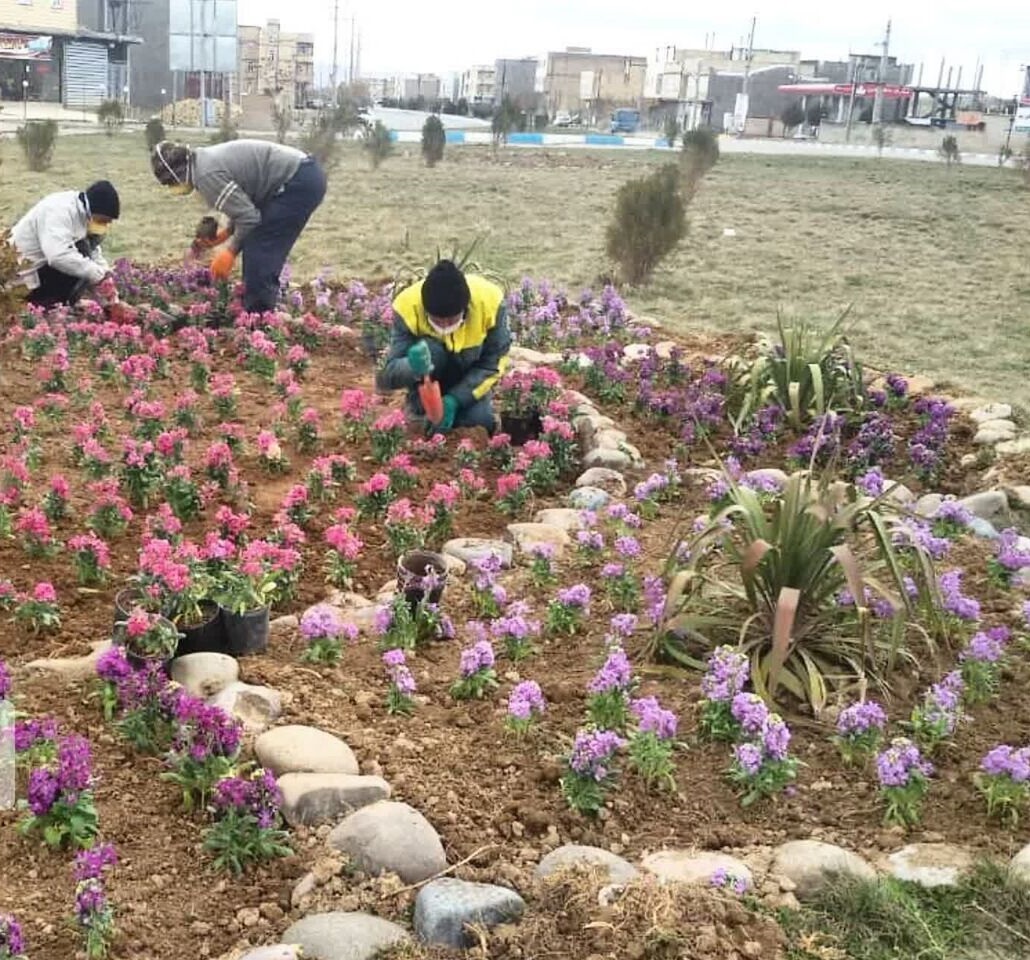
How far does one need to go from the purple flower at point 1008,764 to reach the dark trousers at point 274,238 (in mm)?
5675

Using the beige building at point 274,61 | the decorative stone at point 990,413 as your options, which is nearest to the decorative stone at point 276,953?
the decorative stone at point 990,413

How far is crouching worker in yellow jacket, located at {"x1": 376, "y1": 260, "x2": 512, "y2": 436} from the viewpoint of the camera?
17.3ft

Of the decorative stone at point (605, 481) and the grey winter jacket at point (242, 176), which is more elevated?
the grey winter jacket at point (242, 176)

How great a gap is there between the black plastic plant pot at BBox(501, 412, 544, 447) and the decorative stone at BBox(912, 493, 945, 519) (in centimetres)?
170

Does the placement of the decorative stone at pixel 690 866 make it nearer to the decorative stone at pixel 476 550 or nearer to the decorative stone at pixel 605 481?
the decorative stone at pixel 476 550

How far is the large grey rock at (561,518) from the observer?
4.43 metres

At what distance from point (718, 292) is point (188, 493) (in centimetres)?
768

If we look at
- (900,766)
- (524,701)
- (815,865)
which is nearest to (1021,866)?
(900,766)

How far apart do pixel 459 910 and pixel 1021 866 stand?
4.02ft

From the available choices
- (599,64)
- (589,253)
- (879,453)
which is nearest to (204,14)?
(589,253)

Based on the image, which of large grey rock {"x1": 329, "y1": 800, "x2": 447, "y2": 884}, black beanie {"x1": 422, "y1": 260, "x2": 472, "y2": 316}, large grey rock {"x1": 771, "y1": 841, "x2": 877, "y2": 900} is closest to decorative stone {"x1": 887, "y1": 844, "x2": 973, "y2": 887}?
large grey rock {"x1": 771, "y1": 841, "x2": 877, "y2": 900}

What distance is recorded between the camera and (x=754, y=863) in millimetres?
2584

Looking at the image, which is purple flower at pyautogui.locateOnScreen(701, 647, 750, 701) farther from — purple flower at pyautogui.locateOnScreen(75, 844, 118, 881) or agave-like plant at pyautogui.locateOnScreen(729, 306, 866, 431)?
agave-like plant at pyautogui.locateOnScreen(729, 306, 866, 431)

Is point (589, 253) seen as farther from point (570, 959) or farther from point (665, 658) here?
point (570, 959)
